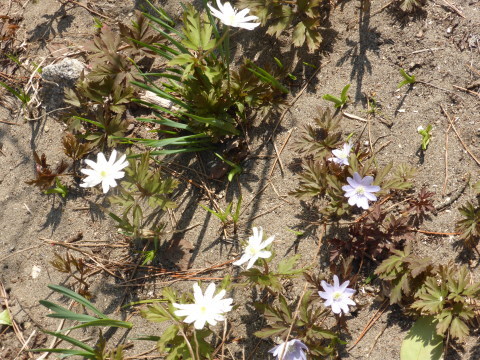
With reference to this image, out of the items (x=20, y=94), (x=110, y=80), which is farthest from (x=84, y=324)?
(x=20, y=94)

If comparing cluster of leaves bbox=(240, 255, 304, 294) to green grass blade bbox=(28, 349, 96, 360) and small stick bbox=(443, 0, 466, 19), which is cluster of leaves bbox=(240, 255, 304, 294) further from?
small stick bbox=(443, 0, 466, 19)

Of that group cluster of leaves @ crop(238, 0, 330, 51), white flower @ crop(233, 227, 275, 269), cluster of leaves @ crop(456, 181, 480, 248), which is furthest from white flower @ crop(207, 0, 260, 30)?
cluster of leaves @ crop(456, 181, 480, 248)

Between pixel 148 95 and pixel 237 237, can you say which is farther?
pixel 148 95

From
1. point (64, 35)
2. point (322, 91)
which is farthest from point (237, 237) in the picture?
point (64, 35)

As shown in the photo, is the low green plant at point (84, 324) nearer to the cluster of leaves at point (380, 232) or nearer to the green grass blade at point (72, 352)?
the green grass blade at point (72, 352)

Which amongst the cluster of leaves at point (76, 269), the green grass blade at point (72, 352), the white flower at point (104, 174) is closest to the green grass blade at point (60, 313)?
the green grass blade at point (72, 352)

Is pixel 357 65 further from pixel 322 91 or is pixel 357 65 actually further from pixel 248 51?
pixel 248 51
